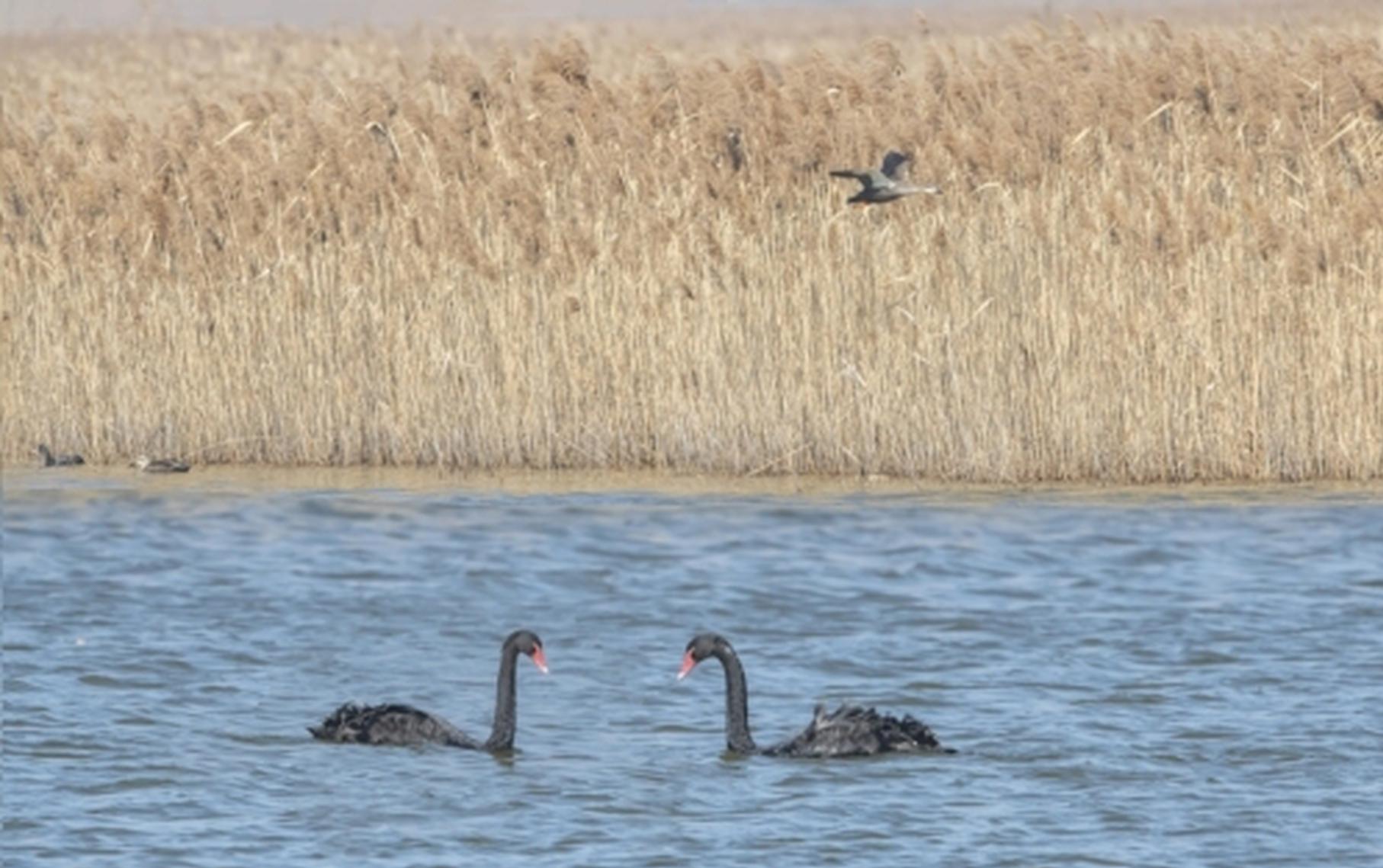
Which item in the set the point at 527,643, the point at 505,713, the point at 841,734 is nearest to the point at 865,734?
the point at 841,734

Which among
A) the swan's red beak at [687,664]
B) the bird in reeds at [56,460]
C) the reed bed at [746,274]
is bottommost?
the swan's red beak at [687,664]

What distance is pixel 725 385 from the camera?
12281mm

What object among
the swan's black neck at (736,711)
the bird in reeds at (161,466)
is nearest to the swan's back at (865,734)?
the swan's black neck at (736,711)

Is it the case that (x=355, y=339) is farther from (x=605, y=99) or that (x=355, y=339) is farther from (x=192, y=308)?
(x=605, y=99)

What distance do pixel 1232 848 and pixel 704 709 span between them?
9.02 ft

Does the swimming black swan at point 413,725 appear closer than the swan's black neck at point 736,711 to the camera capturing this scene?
Yes

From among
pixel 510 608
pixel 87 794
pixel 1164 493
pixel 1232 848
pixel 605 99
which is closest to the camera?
pixel 1232 848

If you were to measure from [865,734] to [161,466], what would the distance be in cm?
634

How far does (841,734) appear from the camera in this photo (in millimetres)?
7578

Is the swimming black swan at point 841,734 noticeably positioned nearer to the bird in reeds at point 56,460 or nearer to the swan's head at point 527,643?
the swan's head at point 527,643

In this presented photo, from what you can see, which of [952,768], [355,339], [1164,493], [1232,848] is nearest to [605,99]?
[355,339]

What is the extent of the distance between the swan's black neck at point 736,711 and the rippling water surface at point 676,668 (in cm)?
10

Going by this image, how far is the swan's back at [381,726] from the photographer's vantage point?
7.79 metres

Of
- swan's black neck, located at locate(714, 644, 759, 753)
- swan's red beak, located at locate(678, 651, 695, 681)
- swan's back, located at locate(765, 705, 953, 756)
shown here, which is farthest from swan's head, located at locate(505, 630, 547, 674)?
swan's back, located at locate(765, 705, 953, 756)
